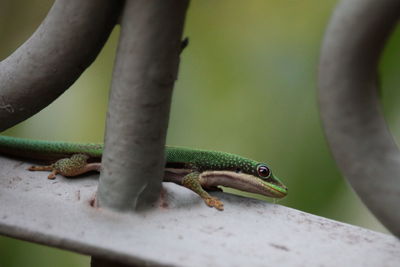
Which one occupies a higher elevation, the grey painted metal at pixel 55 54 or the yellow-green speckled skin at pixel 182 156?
the grey painted metal at pixel 55 54

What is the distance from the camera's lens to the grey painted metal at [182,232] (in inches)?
21.8

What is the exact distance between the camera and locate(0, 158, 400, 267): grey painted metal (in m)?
0.55

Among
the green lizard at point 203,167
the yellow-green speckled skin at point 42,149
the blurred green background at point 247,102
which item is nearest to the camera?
the yellow-green speckled skin at point 42,149

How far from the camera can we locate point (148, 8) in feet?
1.83

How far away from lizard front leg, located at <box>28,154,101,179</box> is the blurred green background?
53 cm

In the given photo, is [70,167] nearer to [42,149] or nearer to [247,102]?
[42,149]

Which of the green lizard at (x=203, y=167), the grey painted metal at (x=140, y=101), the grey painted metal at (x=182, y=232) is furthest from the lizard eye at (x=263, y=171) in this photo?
the grey painted metal at (x=140, y=101)

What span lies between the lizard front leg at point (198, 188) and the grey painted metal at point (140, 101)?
0.39 ft

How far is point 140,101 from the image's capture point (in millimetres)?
588

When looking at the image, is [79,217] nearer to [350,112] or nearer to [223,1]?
[350,112]

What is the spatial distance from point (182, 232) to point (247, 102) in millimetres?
903

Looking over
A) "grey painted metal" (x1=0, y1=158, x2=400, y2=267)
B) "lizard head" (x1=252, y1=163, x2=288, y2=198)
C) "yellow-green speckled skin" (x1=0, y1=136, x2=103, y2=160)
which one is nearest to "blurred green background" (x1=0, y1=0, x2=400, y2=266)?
"lizard head" (x1=252, y1=163, x2=288, y2=198)

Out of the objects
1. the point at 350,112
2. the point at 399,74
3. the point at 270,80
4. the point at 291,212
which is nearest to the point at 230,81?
the point at 270,80

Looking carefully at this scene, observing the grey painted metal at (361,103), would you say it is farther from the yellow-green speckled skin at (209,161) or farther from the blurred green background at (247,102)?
the blurred green background at (247,102)
